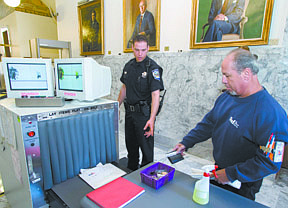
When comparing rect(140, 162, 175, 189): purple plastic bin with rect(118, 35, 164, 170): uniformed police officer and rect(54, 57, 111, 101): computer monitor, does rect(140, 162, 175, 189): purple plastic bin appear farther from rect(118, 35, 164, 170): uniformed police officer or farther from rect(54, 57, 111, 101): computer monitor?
rect(118, 35, 164, 170): uniformed police officer

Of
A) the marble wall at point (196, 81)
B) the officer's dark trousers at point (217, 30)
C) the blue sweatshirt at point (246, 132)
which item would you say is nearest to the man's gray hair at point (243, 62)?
the blue sweatshirt at point (246, 132)

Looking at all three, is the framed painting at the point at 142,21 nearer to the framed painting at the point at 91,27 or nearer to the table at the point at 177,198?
the framed painting at the point at 91,27

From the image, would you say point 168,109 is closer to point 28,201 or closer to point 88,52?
point 28,201

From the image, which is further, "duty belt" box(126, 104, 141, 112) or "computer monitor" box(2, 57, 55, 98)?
"duty belt" box(126, 104, 141, 112)

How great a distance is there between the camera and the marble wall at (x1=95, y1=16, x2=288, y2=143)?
1939 mm

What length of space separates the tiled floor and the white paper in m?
1.08

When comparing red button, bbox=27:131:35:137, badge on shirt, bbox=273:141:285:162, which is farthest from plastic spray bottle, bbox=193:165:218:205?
red button, bbox=27:131:35:137

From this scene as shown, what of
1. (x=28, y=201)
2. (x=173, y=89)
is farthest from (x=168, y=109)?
(x=28, y=201)

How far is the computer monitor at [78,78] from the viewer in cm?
115

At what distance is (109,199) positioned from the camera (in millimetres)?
710

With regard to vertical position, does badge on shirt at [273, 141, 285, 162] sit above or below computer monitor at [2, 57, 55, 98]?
below

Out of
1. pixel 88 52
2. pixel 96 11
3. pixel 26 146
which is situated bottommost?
pixel 26 146

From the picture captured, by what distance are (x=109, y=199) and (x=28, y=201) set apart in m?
0.67

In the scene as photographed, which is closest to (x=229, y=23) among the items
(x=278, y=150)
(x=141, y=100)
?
(x=141, y=100)
